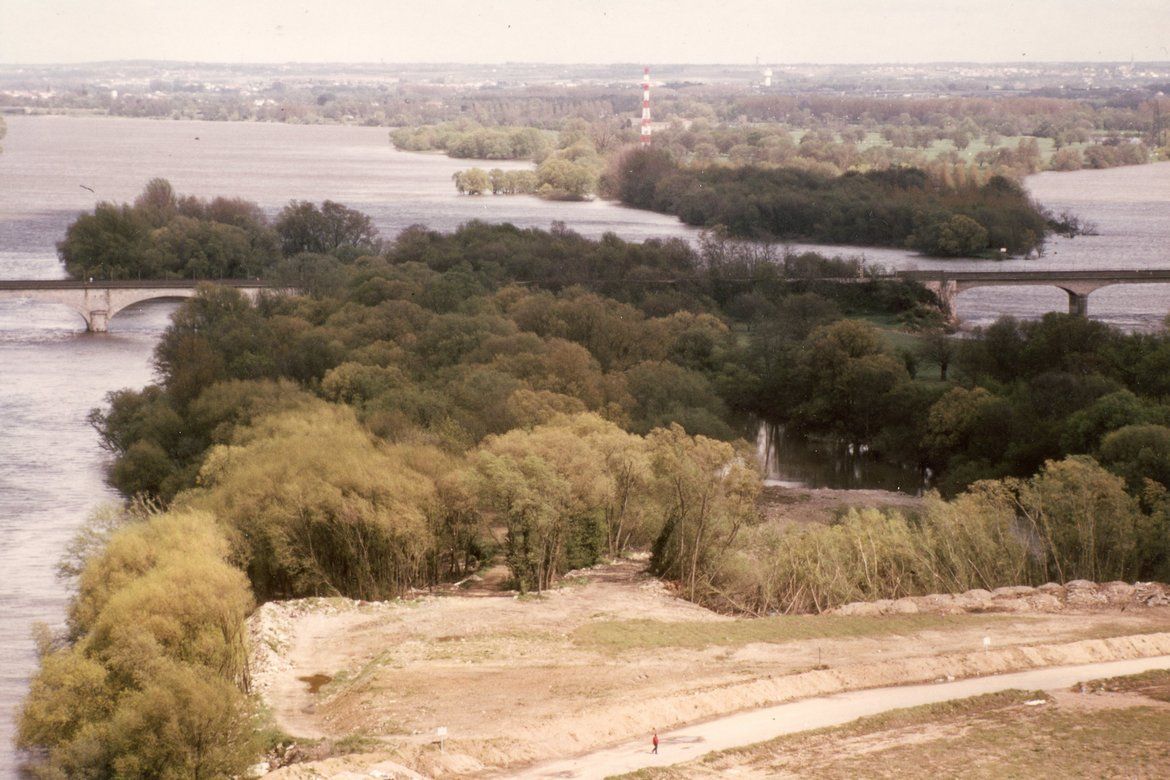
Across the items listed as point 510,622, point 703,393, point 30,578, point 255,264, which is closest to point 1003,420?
point 703,393

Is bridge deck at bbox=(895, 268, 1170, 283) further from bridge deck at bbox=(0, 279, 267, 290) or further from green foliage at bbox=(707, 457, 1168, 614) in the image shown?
green foliage at bbox=(707, 457, 1168, 614)

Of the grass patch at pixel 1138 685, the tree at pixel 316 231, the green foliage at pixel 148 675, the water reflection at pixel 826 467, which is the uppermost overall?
the green foliage at pixel 148 675

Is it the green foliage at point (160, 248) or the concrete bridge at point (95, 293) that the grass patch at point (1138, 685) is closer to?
the concrete bridge at point (95, 293)

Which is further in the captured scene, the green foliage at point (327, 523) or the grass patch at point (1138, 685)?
the green foliage at point (327, 523)

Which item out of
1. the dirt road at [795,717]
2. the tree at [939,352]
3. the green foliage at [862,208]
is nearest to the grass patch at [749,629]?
the dirt road at [795,717]

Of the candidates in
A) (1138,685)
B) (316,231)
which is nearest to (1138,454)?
(1138,685)

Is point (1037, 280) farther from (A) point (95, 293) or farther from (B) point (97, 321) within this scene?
(A) point (95, 293)

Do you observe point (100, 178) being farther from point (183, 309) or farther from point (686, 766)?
point (686, 766)
